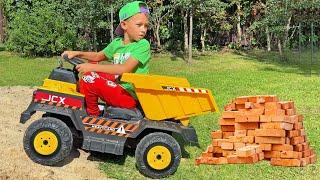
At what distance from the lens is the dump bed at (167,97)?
588cm

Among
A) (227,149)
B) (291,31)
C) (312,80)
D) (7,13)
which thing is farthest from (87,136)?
(291,31)

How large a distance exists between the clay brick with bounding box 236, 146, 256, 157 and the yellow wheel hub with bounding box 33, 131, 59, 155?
7.40 feet

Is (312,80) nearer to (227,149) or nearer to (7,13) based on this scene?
(227,149)

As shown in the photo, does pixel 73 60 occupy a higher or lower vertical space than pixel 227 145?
higher

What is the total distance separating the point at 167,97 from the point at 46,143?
56.5 inches

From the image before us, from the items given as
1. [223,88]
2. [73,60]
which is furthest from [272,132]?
[223,88]

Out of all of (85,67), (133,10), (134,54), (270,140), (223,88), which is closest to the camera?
(85,67)

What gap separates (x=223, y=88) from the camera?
14469 mm

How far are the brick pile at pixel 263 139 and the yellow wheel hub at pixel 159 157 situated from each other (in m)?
0.85

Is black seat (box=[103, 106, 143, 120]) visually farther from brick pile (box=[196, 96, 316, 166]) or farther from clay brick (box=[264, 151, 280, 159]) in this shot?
clay brick (box=[264, 151, 280, 159])

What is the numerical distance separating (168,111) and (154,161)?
0.60 m

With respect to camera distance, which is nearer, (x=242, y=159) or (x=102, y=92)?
(x=102, y=92)

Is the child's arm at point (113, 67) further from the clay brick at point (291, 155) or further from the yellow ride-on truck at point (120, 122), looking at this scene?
the clay brick at point (291, 155)

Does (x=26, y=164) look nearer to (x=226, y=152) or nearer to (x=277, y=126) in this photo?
(x=226, y=152)
